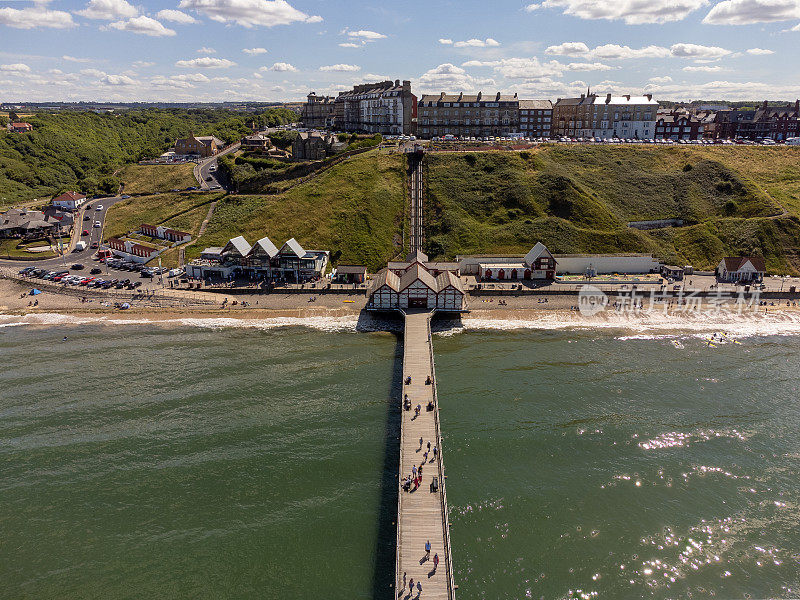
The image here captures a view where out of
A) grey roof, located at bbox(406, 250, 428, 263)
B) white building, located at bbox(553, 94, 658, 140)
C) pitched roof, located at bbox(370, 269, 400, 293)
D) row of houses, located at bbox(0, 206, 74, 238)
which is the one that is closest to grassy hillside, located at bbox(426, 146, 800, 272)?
grey roof, located at bbox(406, 250, 428, 263)

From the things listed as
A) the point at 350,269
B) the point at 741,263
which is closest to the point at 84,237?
the point at 350,269

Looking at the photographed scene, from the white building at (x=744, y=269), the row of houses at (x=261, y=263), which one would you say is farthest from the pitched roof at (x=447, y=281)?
the white building at (x=744, y=269)

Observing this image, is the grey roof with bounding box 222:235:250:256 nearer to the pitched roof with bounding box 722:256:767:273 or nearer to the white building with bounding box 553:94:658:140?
the pitched roof with bounding box 722:256:767:273

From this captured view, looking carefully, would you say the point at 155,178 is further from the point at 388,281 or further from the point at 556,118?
the point at 556,118

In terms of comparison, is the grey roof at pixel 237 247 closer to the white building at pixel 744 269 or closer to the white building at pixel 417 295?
the white building at pixel 417 295

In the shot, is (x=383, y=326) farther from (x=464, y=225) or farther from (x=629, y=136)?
(x=629, y=136)

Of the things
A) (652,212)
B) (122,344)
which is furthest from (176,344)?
(652,212)
